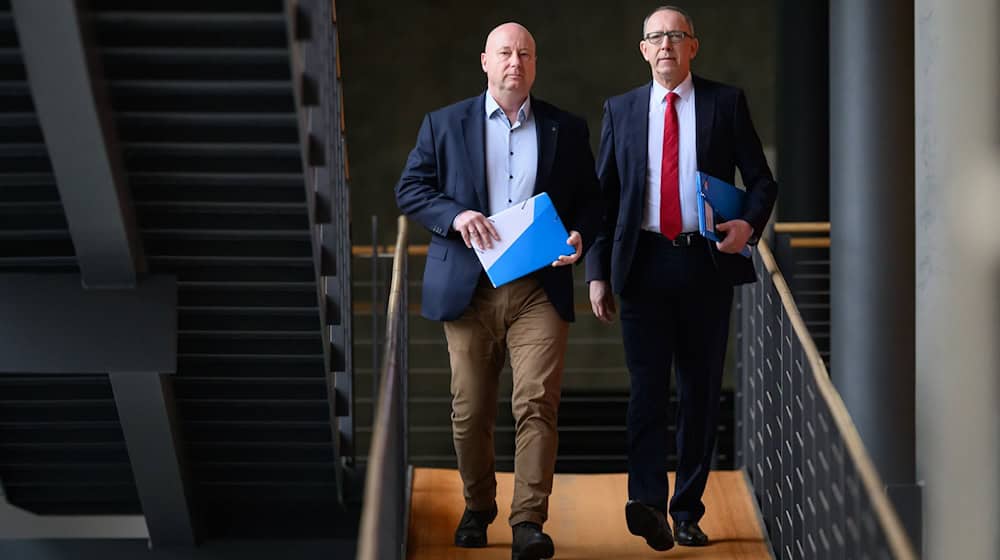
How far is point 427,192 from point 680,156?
30.5 inches

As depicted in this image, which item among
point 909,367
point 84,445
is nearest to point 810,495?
point 909,367

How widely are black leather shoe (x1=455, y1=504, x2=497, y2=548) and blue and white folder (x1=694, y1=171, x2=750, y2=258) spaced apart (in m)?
1.12

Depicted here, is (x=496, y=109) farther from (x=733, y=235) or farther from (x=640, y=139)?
(x=733, y=235)

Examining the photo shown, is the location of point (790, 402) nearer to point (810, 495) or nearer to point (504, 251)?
point (810, 495)

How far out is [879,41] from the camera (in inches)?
244

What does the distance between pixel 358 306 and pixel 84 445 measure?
2.13m

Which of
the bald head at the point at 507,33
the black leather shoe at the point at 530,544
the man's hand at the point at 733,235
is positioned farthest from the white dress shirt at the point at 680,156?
the black leather shoe at the point at 530,544

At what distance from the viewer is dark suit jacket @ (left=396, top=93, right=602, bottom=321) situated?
4.16m

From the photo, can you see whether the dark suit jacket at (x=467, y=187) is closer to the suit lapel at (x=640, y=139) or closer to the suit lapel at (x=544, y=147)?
the suit lapel at (x=544, y=147)

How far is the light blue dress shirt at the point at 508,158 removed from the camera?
13.8 ft

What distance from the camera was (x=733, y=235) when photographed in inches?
163

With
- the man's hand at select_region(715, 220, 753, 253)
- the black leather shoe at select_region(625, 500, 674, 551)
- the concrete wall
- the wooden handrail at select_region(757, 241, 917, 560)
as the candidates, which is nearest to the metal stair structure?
the man's hand at select_region(715, 220, 753, 253)

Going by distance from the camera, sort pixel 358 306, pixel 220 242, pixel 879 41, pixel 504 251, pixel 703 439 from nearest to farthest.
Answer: pixel 504 251 < pixel 703 439 < pixel 220 242 < pixel 879 41 < pixel 358 306

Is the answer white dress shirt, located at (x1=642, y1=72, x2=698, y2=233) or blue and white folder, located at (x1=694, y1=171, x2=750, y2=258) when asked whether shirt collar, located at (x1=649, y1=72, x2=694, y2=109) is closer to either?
white dress shirt, located at (x1=642, y1=72, x2=698, y2=233)
